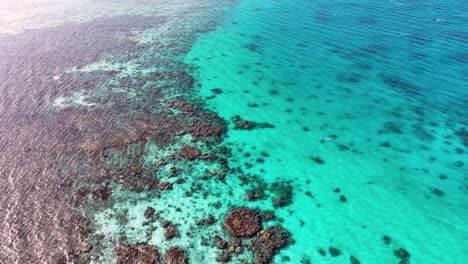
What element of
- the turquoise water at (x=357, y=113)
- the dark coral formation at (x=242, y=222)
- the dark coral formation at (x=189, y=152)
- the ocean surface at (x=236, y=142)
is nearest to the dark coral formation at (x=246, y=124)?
the ocean surface at (x=236, y=142)

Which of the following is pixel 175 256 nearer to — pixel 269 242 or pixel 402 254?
pixel 269 242

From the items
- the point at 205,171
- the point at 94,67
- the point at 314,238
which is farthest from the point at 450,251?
the point at 94,67

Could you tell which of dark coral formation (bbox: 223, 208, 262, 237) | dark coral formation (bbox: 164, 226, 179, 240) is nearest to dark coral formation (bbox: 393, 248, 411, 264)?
dark coral formation (bbox: 223, 208, 262, 237)

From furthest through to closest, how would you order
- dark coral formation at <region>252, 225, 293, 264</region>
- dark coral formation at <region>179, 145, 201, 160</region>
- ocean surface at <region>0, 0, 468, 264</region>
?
dark coral formation at <region>179, 145, 201, 160</region> → ocean surface at <region>0, 0, 468, 264</region> → dark coral formation at <region>252, 225, 293, 264</region>

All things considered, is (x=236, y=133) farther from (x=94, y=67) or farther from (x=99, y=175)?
(x=94, y=67)

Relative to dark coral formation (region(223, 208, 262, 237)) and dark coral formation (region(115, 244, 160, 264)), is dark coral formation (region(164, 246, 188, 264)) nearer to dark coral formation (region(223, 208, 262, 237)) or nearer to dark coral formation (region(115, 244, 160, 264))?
dark coral formation (region(115, 244, 160, 264))

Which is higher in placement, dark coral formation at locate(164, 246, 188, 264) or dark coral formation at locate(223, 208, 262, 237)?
dark coral formation at locate(223, 208, 262, 237)
